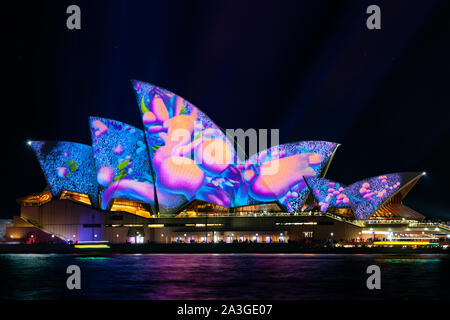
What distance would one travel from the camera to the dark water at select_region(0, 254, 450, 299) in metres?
28.4

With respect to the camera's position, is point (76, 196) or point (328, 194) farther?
point (76, 196)

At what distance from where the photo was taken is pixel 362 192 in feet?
232

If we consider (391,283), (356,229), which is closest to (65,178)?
(356,229)

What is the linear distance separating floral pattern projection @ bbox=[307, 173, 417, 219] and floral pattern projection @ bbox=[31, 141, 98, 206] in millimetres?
24956

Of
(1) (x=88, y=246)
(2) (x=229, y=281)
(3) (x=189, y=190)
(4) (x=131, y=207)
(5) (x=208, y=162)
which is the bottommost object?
(1) (x=88, y=246)

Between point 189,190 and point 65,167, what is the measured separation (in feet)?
46.8

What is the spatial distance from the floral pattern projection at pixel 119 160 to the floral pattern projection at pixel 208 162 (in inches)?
76.6

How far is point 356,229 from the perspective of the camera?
70.1 metres

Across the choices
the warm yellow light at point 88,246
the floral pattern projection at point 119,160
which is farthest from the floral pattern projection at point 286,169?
the warm yellow light at point 88,246

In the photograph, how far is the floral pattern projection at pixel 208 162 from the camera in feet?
224

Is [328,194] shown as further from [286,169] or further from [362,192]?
[286,169]

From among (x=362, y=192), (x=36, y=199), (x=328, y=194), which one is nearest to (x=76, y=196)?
(x=36, y=199)

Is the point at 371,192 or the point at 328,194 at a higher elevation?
the point at 371,192
